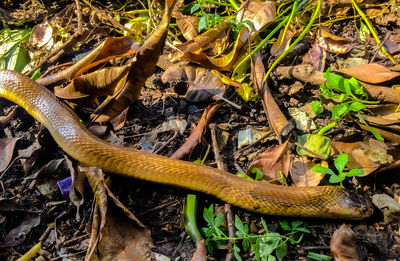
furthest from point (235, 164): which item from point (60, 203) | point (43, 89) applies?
point (43, 89)

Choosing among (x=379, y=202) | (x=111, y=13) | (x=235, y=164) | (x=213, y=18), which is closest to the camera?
(x=379, y=202)

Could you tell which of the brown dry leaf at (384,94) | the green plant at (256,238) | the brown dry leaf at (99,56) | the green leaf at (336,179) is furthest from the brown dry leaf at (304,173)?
the brown dry leaf at (99,56)

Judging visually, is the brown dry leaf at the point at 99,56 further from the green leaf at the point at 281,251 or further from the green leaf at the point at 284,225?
the green leaf at the point at 281,251

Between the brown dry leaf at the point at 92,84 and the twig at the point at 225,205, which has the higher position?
the brown dry leaf at the point at 92,84

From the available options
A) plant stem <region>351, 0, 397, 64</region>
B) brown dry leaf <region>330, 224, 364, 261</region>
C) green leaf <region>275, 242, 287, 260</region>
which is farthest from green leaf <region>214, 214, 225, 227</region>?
plant stem <region>351, 0, 397, 64</region>

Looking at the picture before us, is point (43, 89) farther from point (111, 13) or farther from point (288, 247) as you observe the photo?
point (288, 247)

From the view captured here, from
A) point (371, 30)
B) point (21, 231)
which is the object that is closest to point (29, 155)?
point (21, 231)
